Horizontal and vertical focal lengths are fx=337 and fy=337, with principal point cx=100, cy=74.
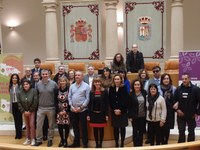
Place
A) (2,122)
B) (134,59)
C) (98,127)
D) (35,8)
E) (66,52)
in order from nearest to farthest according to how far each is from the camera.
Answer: (98,127) < (2,122) < (134,59) < (66,52) < (35,8)

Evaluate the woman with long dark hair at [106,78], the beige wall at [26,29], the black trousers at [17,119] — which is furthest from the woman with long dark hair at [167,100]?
the beige wall at [26,29]

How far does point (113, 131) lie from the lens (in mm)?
6758

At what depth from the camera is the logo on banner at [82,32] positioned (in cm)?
1345

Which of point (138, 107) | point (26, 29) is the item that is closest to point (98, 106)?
point (138, 107)

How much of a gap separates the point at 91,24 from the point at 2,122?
6.31 meters

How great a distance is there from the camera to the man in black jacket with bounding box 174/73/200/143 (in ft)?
19.4

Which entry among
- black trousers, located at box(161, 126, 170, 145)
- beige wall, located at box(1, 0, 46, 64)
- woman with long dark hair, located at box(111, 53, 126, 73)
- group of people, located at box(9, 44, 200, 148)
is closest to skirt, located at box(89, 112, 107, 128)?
group of people, located at box(9, 44, 200, 148)

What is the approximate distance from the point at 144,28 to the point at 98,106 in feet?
22.9

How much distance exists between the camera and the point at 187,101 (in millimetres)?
5938

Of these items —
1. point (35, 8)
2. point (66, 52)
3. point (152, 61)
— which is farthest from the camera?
point (35, 8)

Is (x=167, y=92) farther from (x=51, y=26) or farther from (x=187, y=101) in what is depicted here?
(x=51, y=26)

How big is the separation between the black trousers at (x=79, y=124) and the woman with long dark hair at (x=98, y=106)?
0.40 ft

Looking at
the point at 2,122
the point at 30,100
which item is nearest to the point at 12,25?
the point at 2,122

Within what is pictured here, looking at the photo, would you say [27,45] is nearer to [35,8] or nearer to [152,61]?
[35,8]
